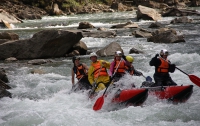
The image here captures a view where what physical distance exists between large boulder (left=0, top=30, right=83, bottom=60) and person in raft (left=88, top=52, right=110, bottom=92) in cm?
576

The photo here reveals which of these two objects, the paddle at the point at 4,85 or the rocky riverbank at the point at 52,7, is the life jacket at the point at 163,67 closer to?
the paddle at the point at 4,85

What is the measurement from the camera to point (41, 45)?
1434 cm

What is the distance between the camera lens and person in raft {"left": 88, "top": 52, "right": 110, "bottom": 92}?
8.54 m

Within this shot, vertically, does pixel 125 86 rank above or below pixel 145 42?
above

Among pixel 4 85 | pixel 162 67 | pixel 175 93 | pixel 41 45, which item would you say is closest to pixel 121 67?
pixel 162 67

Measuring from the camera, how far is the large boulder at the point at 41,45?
14250mm

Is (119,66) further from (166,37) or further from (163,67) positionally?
(166,37)

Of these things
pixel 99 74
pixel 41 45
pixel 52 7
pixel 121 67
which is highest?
pixel 121 67

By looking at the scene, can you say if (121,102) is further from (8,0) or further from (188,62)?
→ (8,0)

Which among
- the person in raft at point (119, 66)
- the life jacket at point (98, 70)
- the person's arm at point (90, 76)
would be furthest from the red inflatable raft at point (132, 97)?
the person's arm at point (90, 76)

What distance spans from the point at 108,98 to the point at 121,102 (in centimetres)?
38

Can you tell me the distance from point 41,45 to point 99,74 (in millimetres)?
6336

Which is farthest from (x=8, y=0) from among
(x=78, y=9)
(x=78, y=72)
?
(x=78, y=72)

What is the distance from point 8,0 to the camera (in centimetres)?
3691
